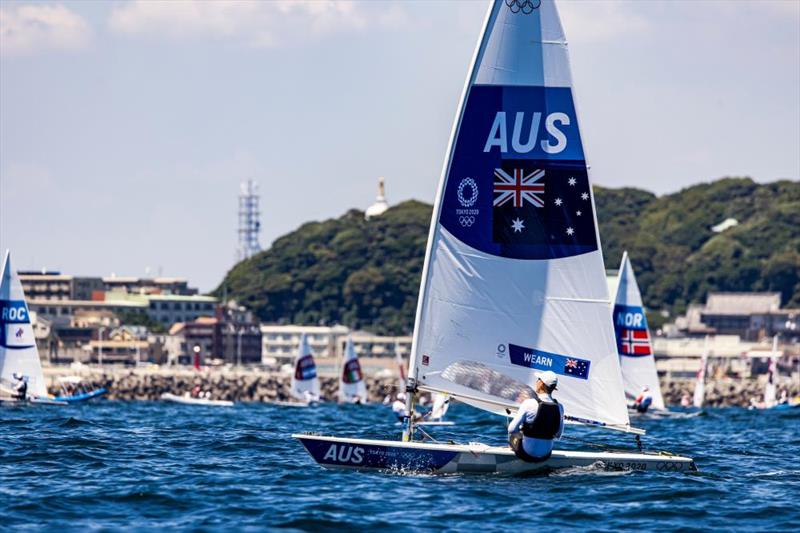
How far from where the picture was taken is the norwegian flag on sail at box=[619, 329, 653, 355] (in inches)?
2151

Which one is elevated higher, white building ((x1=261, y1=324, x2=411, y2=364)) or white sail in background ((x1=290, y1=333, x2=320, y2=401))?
white building ((x1=261, y1=324, x2=411, y2=364))

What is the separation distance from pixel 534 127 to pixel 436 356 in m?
3.63

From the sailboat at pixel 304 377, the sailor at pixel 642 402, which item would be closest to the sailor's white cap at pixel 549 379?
the sailor at pixel 642 402

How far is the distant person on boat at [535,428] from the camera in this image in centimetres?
2053

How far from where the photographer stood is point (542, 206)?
22.3 metres

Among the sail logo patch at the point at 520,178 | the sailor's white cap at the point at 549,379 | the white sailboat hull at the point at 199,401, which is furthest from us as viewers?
the white sailboat hull at the point at 199,401

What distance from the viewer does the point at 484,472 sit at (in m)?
20.9

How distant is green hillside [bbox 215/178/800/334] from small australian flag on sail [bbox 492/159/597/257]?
488ft

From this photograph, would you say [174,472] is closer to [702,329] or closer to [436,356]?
[436,356]

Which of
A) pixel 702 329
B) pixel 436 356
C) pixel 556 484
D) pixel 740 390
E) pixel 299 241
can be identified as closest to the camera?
pixel 556 484

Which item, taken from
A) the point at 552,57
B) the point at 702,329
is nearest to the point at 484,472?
the point at 552,57

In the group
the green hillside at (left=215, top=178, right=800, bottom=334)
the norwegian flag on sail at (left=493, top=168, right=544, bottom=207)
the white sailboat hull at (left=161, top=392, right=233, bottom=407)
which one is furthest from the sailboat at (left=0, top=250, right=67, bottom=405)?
the green hillside at (left=215, top=178, right=800, bottom=334)

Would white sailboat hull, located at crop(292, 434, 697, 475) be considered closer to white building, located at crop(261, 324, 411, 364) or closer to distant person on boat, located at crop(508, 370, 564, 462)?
distant person on boat, located at crop(508, 370, 564, 462)

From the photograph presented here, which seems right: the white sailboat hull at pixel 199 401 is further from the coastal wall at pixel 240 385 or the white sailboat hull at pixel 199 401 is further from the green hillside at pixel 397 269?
the green hillside at pixel 397 269
